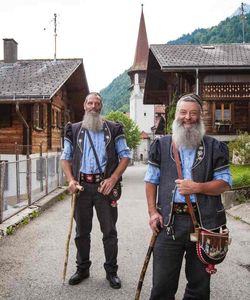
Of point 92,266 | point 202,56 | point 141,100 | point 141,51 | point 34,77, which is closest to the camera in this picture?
point 92,266

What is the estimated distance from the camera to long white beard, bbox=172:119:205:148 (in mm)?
3301

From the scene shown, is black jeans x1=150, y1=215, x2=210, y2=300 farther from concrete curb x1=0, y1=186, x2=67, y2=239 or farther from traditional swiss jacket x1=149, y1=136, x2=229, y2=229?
concrete curb x1=0, y1=186, x2=67, y2=239

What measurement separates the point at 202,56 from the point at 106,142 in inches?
727

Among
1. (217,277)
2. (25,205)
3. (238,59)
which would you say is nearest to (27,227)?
(25,205)

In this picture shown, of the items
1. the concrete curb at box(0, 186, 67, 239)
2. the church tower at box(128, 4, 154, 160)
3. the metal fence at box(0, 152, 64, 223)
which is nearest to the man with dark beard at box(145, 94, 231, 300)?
the concrete curb at box(0, 186, 67, 239)

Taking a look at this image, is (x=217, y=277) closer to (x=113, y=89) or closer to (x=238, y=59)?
(x=238, y=59)

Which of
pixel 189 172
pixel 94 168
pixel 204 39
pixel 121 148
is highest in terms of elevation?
pixel 204 39

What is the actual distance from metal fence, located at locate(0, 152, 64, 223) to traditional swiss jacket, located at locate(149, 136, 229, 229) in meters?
4.99

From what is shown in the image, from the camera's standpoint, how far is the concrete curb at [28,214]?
761 centimetres

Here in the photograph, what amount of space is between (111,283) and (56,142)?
17.6m

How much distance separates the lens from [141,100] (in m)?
74.8

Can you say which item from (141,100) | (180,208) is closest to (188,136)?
(180,208)

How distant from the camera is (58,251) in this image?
6387mm

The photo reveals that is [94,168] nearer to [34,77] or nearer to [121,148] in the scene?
[121,148]
